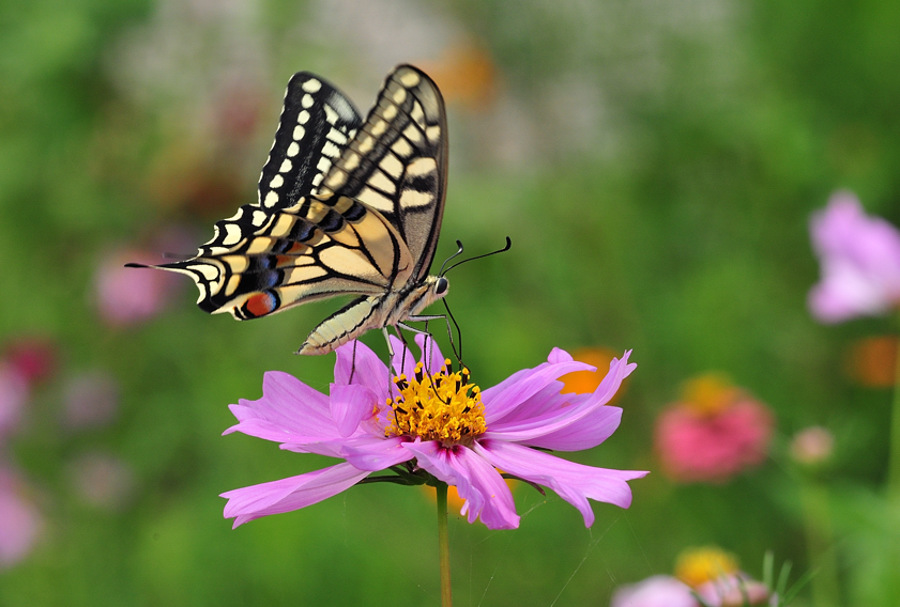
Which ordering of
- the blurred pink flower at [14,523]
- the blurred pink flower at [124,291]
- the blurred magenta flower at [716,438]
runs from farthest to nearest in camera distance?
the blurred pink flower at [124,291], the blurred pink flower at [14,523], the blurred magenta flower at [716,438]

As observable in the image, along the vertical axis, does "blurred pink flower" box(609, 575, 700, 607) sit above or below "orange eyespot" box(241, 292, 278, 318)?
below

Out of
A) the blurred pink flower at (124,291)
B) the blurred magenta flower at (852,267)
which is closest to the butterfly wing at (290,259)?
the blurred magenta flower at (852,267)

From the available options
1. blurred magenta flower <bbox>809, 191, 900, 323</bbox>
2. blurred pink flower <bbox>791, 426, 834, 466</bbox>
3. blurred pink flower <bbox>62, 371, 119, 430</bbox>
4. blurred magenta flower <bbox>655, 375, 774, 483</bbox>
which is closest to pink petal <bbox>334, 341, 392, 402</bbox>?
blurred pink flower <bbox>791, 426, 834, 466</bbox>

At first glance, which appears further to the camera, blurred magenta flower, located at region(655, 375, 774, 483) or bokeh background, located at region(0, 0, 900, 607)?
bokeh background, located at region(0, 0, 900, 607)

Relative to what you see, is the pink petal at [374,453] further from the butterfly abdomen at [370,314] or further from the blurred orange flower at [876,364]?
the blurred orange flower at [876,364]

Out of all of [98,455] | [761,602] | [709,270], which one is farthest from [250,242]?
[709,270]

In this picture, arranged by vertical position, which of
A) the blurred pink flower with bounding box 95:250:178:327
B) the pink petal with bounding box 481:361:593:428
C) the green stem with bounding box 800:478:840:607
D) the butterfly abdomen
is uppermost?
Result: the blurred pink flower with bounding box 95:250:178:327

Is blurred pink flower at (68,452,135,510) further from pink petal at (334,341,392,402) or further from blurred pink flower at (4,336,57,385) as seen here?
pink petal at (334,341,392,402)
